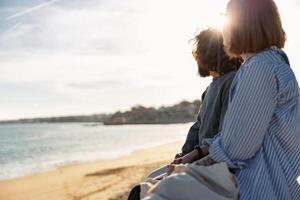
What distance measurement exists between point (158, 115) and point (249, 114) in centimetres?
9076

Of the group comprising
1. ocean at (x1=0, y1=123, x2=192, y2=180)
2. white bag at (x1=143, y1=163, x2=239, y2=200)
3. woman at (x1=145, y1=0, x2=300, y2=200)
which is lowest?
ocean at (x1=0, y1=123, x2=192, y2=180)

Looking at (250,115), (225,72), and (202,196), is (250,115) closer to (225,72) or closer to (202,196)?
(202,196)

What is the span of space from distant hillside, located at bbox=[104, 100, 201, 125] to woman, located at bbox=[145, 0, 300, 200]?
79221 millimetres

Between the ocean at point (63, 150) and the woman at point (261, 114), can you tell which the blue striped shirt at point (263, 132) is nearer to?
the woman at point (261, 114)

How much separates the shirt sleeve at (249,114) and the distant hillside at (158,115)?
3122 inches

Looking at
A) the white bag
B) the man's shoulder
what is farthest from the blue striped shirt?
the man's shoulder

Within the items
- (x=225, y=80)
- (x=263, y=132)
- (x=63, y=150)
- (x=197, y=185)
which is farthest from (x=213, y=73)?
(x=63, y=150)

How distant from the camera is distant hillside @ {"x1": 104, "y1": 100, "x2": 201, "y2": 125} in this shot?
86662 mm

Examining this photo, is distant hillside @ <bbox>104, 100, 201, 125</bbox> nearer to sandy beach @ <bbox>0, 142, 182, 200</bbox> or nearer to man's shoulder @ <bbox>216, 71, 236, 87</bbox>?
sandy beach @ <bbox>0, 142, 182, 200</bbox>

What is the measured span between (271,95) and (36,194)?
389 inches

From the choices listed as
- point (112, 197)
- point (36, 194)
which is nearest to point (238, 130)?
point (112, 197)

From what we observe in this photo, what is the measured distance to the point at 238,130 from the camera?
1914 millimetres

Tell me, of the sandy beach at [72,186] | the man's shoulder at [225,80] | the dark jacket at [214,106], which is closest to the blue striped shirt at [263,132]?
the dark jacket at [214,106]

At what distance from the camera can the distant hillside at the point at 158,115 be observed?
8666 centimetres
